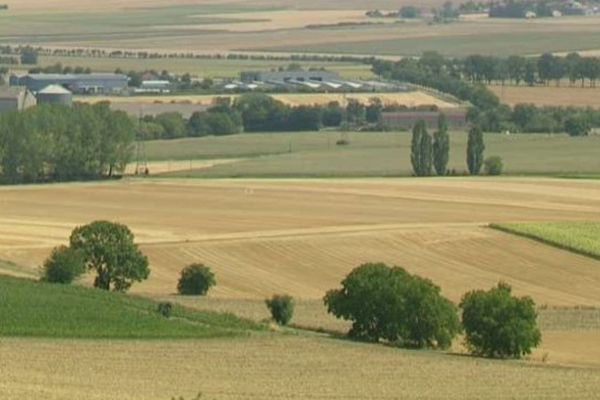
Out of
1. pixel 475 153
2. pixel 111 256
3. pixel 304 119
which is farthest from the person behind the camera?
pixel 304 119

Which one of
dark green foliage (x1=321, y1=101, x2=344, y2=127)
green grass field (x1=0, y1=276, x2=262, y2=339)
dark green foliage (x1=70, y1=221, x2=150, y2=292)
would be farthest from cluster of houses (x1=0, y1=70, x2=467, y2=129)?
green grass field (x1=0, y1=276, x2=262, y2=339)

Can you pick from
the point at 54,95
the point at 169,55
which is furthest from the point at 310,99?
the point at 169,55

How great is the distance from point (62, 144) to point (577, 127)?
86.0 feet

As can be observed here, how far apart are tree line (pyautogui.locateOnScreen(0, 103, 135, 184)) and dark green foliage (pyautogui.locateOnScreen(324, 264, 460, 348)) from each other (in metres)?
35.4

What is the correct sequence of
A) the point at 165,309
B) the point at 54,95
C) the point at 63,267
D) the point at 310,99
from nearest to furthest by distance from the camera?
1. the point at 165,309
2. the point at 63,267
3. the point at 54,95
4. the point at 310,99

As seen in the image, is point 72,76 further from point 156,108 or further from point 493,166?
point 493,166

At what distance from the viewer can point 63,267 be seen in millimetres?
51656

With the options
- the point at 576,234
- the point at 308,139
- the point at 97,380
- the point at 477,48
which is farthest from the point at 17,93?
the point at 97,380

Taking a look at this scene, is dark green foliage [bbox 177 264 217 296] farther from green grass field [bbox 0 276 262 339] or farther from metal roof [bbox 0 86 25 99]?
metal roof [bbox 0 86 25 99]

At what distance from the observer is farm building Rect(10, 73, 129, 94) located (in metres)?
116

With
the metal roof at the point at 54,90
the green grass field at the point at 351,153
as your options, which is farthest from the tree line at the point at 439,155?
the metal roof at the point at 54,90

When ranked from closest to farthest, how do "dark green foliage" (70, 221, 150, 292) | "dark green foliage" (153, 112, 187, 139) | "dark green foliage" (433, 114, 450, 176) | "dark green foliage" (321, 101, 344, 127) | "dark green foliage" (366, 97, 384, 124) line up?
"dark green foliage" (70, 221, 150, 292), "dark green foliage" (433, 114, 450, 176), "dark green foliage" (153, 112, 187, 139), "dark green foliage" (321, 101, 344, 127), "dark green foliage" (366, 97, 384, 124)

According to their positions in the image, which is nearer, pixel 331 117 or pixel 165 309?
pixel 165 309

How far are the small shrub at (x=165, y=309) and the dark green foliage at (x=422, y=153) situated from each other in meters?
36.8
